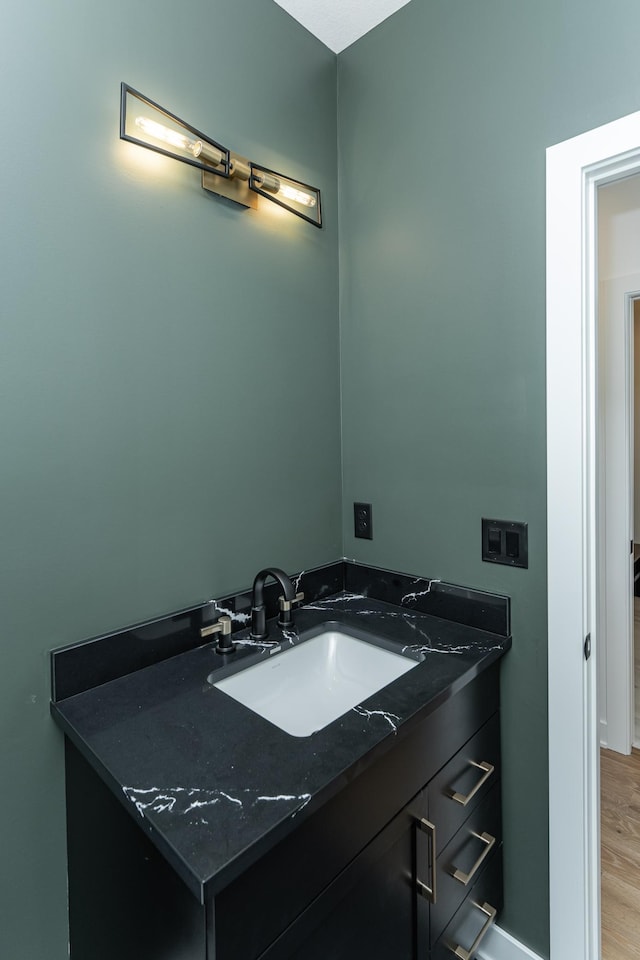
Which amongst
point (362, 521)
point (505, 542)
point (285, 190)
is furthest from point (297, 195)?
point (505, 542)

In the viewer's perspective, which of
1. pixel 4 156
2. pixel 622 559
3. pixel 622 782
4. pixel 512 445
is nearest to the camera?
pixel 4 156

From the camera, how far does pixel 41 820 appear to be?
103 cm

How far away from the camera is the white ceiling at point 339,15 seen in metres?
1.50

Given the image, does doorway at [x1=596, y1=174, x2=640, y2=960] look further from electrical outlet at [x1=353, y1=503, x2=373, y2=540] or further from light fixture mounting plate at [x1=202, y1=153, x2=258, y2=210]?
light fixture mounting plate at [x1=202, y1=153, x2=258, y2=210]

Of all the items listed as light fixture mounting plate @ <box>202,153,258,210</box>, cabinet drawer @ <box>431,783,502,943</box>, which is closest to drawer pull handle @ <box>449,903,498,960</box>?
cabinet drawer @ <box>431,783,502,943</box>

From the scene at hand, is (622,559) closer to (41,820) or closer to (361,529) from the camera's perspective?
(361,529)

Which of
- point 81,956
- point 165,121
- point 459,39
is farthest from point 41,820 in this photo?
point 459,39

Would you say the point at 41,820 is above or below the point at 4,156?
below

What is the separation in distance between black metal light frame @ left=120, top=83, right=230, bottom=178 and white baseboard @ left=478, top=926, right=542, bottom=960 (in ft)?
7.40

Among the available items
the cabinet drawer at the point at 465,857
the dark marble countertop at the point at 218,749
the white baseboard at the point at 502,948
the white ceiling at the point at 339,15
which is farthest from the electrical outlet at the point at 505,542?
the white ceiling at the point at 339,15

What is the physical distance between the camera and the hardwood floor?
1.46 m

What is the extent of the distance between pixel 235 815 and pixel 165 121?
1.50 metres

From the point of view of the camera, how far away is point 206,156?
4.07 feet

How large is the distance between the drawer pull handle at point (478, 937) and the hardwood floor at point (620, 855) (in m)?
0.43
